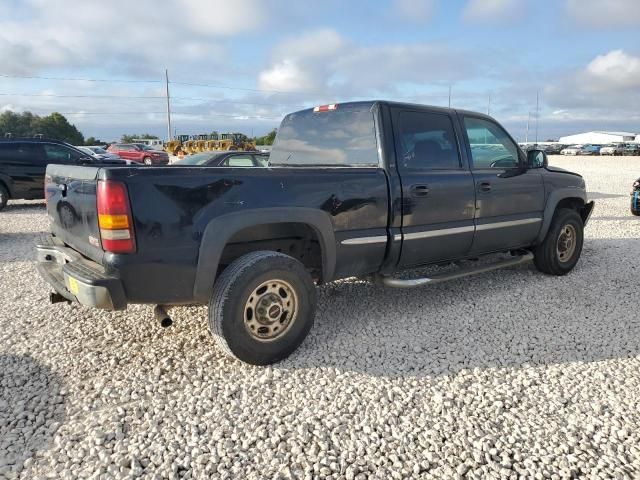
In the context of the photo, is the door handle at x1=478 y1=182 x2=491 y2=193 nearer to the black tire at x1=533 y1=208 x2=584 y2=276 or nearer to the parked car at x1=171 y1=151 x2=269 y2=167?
the black tire at x1=533 y1=208 x2=584 y2=276

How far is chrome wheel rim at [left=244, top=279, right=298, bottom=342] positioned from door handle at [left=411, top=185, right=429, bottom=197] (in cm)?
138

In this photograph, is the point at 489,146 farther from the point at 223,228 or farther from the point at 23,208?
the point at 23,208

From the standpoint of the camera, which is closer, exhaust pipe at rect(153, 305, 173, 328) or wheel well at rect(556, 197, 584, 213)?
exhaust pipe at rect(153, 305, 173, 328)

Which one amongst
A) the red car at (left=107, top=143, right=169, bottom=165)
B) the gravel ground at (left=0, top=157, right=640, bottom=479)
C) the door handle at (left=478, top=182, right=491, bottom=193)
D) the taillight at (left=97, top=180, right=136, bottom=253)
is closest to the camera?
the gravel ground at (left=0, top=157, right=640, bottom=479)

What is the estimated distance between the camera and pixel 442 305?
4.64 meters

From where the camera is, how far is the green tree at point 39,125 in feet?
228

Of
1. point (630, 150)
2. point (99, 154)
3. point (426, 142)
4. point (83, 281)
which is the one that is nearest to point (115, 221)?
point (83, 281)

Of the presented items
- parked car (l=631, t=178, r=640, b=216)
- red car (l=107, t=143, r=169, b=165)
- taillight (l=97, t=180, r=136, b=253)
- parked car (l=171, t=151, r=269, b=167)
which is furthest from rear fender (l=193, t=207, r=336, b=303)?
red car (l=107, t=143, r=169, b=165)

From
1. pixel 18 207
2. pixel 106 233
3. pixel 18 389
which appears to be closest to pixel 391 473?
pixel 106 233

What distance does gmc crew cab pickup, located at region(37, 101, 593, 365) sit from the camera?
294cm

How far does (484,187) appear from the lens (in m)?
4.57

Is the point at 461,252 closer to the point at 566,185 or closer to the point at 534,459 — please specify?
the point at 566,185

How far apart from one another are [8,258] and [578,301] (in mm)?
7075

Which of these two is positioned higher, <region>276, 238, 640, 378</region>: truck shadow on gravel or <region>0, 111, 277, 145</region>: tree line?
<region>0, 111, 277, 145</region>: tree line
